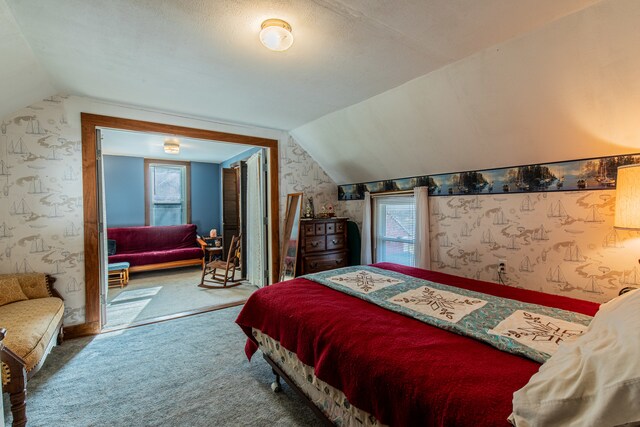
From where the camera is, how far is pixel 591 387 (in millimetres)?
704

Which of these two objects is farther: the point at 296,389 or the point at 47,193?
the point at 47,193

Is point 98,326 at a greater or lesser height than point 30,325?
lesser

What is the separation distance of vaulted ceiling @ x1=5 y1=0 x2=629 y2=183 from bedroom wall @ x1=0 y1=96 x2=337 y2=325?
167 millimetres

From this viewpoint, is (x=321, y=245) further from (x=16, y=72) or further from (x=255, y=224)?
(x=16, y=72)

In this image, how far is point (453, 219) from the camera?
3182 millimetres

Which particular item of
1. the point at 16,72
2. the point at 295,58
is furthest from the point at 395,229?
the point at 16,72

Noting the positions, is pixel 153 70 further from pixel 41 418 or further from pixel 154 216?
pixel 154 216

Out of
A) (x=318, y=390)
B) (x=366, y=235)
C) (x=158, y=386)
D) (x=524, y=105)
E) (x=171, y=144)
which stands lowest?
(x=158, y=386)

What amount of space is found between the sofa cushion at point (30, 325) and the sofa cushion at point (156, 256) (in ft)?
8.79

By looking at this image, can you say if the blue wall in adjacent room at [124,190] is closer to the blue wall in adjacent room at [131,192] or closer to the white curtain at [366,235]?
the blue wall in adjacent room at [131,192]

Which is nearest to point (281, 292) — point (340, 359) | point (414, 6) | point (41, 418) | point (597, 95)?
point (340, 359)

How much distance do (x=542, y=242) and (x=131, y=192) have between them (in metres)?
6.97

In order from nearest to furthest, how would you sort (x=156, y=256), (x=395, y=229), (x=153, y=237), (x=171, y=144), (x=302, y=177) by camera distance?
(x=395, y=229) < (x=302, y=177) < (x=171, y=144) < (x=156, y=256) < (x=153, y=237)

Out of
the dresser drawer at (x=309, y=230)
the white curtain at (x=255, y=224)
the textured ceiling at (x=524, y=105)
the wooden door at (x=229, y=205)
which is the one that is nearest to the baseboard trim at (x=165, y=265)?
the wooden door at (x=229, y=205)
